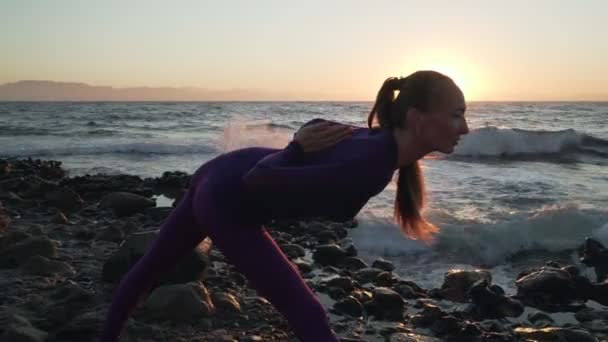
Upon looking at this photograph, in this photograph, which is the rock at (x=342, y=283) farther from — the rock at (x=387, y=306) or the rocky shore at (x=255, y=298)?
the rock at (x=387, y=306)

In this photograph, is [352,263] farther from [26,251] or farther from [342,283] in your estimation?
[26,251]

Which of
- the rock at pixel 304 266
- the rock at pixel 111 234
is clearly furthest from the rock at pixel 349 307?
the rock at pixel 111 234

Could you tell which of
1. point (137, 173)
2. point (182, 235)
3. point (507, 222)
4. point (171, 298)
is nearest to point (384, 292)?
point (171, 298)

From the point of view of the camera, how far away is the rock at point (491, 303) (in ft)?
16.2

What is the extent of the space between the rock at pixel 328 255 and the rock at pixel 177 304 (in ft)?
7.74

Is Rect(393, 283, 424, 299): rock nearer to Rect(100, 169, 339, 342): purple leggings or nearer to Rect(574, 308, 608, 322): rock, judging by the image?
Rect(574, 308, 608, 322): rock

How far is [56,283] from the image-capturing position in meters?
4.82

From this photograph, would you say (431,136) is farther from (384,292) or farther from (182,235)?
(384,292)

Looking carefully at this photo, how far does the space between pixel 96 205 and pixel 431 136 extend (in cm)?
804

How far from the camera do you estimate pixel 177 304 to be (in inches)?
161

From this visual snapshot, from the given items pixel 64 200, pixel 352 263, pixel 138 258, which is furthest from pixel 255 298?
pixel 64 200

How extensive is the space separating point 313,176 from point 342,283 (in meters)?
3.29

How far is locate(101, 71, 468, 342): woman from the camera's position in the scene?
222cm

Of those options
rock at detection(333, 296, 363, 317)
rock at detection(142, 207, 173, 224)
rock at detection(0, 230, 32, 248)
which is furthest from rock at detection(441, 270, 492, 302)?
rock at detection(142, 207, 173, 224)
